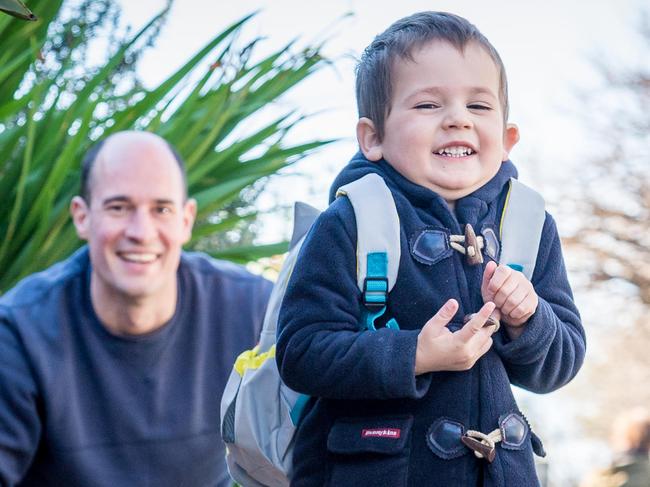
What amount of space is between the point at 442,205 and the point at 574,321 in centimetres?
30

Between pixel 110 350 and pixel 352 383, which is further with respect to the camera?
pixel 110 350

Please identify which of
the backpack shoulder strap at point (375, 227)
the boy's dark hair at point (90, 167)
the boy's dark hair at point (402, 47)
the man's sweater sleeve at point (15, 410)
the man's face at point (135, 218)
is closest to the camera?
the backpack shoulder strap at point (375, 227)

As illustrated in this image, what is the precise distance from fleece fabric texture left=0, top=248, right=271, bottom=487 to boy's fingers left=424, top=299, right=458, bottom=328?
180 centimetres

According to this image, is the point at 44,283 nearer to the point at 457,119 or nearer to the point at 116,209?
the point at 116,209

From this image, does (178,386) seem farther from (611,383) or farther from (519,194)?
(611,383)

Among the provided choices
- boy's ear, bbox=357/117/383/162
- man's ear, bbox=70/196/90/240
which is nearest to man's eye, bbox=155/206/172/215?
man's ear, bbox=70/196/90/240

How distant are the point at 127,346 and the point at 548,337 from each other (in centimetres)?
191

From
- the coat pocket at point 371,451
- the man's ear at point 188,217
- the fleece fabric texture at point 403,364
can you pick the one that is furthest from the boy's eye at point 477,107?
the man's ear at point 188,217

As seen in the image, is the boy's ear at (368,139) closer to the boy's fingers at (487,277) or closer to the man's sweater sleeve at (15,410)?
the boy's fingers at (487,277)

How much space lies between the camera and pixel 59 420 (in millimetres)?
3244

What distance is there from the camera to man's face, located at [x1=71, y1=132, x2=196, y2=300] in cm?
348

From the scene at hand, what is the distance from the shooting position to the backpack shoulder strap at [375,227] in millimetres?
1727

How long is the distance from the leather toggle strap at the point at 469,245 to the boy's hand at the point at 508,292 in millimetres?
77

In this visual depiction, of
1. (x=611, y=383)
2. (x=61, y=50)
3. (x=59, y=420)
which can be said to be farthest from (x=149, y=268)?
(x=611, y=383)
